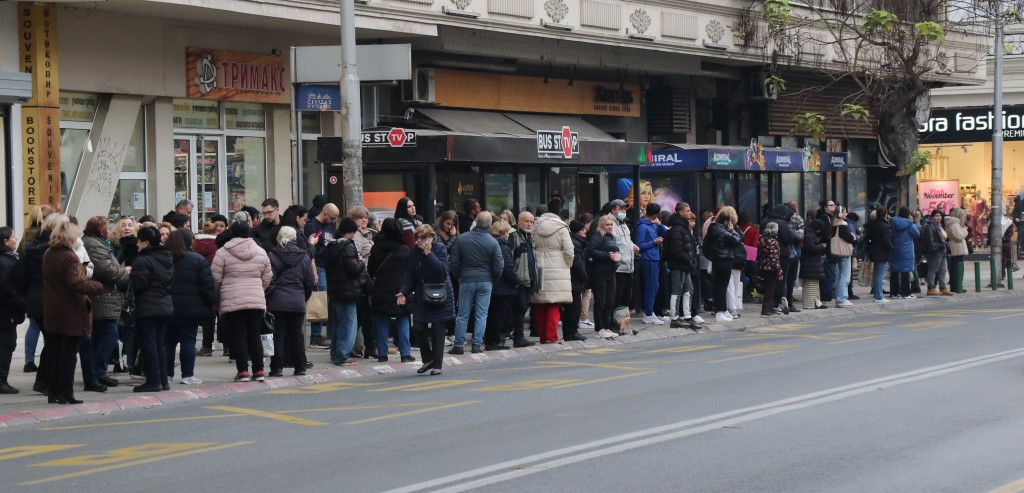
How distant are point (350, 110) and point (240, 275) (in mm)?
3543

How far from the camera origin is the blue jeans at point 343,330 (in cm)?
1638

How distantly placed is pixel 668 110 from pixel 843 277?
7215 mm

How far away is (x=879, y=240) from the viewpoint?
85.2 feet

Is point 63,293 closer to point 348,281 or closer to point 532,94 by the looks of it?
point 348,281

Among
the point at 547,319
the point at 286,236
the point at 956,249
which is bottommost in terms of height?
the point at 547,319

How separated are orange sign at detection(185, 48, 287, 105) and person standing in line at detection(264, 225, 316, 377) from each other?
631 cm

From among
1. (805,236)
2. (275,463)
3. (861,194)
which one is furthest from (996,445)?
(861,194)

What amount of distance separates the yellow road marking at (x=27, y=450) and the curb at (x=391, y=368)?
1.64m

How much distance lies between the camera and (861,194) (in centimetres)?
3694

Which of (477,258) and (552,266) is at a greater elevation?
(477,258)

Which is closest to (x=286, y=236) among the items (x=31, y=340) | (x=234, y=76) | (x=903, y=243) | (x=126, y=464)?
(x=31, y=340)

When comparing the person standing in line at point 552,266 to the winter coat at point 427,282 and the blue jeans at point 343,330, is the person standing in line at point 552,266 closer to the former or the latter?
the winter coat at point 427,282

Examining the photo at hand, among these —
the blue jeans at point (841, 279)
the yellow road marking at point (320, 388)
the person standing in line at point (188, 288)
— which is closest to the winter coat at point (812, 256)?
the blue jeans at point (841, 279)

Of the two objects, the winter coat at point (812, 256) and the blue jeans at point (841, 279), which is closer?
the winter coat at point (812, 256)
